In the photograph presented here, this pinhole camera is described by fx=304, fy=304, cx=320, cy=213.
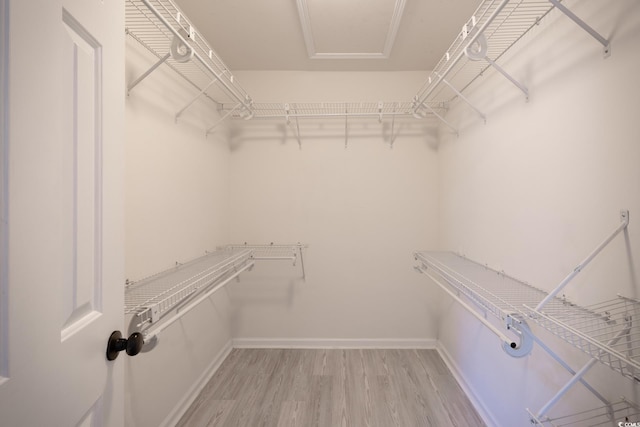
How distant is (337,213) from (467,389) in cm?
157

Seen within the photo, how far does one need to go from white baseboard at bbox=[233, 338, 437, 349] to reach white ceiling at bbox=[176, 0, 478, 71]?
7.68 feet

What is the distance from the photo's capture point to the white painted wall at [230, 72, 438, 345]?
264 cm

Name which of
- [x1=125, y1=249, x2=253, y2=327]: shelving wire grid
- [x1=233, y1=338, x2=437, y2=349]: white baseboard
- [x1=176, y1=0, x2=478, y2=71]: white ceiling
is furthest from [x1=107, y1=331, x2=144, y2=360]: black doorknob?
[x1=233, y1=338, x2=437, y2=349]: white baseboard

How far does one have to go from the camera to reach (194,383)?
201 centimetres

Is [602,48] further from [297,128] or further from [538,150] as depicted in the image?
[297,128]

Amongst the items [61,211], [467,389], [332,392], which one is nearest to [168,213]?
[61,211]

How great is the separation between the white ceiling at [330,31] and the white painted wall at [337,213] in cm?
19

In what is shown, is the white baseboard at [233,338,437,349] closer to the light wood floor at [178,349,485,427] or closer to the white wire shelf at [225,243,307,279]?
the light wood floor at [178,349,485,427]

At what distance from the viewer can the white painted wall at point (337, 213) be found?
2.64 m

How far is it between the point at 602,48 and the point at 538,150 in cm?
42

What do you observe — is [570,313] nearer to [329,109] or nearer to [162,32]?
[162,32]

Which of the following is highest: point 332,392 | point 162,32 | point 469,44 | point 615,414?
point 162,32

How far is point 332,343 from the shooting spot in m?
2.67

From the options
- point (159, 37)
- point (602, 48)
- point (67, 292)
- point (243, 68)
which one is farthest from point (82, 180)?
point (243, 68)
